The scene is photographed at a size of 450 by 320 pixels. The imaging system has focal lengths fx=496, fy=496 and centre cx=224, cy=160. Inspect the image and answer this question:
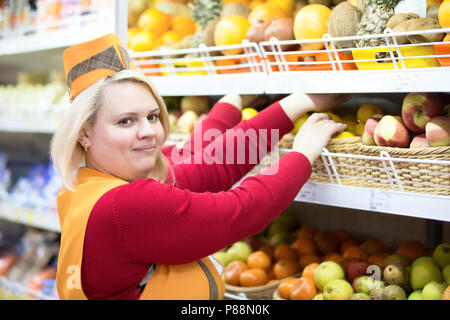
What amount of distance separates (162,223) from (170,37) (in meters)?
0.96

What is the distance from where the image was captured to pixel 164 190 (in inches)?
39.7

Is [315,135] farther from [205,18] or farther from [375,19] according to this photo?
[205,18]

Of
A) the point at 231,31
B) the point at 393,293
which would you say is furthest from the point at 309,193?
the point at 231,31

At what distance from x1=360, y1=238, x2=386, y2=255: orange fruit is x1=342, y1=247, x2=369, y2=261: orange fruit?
0.03 metres

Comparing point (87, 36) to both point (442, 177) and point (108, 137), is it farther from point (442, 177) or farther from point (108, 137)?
point (442, 177)

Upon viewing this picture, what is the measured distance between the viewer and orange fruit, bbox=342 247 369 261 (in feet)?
4.86

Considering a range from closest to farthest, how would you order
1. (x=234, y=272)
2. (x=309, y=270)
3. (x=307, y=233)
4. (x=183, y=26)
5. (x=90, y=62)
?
(x=90, y=62)
(x=309, y=270)
(x=234, y=272)
(x=307, y=233)
(x=183, y=26)

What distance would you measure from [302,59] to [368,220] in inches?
25.2

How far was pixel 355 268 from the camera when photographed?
138cm

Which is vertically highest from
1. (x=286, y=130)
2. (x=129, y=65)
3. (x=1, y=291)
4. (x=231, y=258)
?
(x=129, y=65)

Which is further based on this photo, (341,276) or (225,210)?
(341,276)

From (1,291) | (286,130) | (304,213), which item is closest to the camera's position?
(286,130)

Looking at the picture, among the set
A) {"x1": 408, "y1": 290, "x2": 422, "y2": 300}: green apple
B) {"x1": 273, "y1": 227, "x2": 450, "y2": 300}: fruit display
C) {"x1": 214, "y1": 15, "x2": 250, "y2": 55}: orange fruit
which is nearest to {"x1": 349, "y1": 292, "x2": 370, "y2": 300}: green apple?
{"x1": 273, "y1": 227, "x2": 450, "y2": 300}: fruit display

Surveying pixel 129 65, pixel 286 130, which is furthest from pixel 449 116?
pixel 129 65
